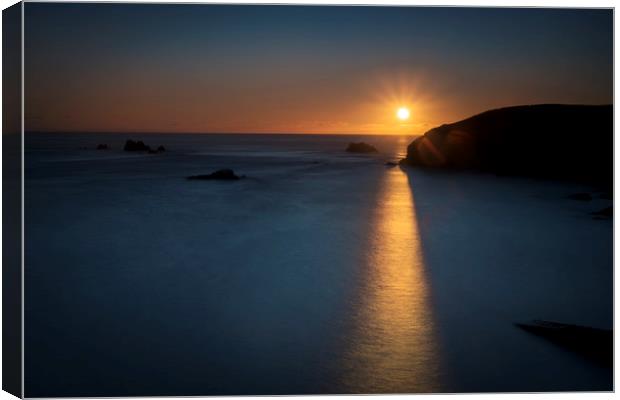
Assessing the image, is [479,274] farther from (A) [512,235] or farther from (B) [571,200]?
(B) [571,200]

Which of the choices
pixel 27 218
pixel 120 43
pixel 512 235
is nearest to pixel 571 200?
pixel 512 235

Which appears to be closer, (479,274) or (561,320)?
(561,320)

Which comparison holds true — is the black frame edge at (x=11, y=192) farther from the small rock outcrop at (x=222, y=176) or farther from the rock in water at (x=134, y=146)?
the rock in water at (x=134, y=146)

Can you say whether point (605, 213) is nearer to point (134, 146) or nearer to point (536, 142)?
point (536, 142)

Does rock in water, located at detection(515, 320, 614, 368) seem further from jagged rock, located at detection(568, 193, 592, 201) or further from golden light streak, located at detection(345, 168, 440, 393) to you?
jagged rock, located at detection(568, 193, 592, 201)

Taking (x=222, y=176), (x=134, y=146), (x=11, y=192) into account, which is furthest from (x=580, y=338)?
(x=134, y=146)

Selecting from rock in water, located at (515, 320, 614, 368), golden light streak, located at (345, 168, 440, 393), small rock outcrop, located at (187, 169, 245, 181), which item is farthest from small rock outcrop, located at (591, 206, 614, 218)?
small rock outcrop, located at (187, 169, 245, 181)

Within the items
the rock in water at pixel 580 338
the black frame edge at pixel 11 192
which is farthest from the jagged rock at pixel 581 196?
the black frame edge at pixel 11 192
